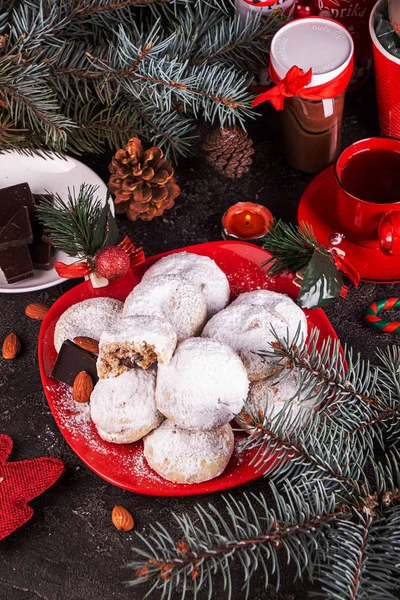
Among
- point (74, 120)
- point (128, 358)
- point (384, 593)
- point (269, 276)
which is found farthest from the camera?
point (74, 120)

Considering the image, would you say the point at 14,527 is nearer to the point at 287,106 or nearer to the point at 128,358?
the point at 128,358

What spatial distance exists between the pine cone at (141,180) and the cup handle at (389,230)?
382 millimetres

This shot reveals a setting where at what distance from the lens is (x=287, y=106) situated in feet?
4.17

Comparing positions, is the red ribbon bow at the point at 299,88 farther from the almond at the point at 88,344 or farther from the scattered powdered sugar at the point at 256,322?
the almond at the point at 88,344

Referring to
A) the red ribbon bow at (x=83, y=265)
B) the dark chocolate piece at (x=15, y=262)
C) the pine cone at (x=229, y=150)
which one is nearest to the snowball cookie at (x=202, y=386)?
the red ribbon bow at (x=83, y=265)

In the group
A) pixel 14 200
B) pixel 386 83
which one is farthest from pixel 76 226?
pixel 386 83

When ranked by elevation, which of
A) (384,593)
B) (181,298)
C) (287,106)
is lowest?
(384,593)

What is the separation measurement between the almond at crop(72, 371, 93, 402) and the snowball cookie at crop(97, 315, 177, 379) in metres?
0.08

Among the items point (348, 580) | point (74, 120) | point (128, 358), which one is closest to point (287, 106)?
point (74, 120)

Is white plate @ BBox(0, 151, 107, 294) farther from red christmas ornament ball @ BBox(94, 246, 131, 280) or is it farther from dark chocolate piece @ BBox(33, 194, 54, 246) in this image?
red christmas ornament ball @ BBox(94, 246, 131, 280)

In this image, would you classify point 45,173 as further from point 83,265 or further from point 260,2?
point 260,2

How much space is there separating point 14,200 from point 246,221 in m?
0.43

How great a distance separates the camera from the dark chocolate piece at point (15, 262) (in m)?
1.19

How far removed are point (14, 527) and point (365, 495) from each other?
1.75ft
